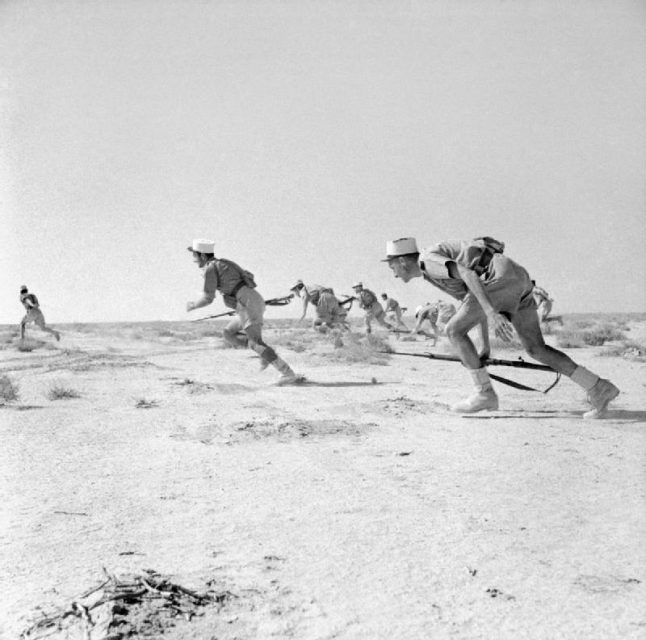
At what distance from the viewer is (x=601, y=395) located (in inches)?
228

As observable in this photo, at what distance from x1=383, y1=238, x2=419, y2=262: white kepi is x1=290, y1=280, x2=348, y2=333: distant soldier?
1268 centimetres

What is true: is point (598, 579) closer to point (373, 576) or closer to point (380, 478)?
point (373, 576)

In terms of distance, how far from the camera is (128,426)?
572 cm

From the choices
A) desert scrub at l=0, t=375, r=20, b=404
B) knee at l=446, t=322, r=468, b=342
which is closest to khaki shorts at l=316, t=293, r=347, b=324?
desert scrub at l=0, t=375, r=20, b=404

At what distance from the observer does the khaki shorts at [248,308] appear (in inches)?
365

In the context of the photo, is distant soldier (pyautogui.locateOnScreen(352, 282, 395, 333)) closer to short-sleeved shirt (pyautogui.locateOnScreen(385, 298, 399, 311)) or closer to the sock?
short-sleeved shirt (pyautogui.locateOnScreen(385, 298, 399, 311))

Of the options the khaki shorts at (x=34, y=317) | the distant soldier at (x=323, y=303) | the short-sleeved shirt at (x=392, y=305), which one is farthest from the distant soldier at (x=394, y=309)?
the khaki shorts at (x=34, y=317)

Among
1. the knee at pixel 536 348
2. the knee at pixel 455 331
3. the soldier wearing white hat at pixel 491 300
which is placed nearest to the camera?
the soldier wearing white hat at pixel 491 300

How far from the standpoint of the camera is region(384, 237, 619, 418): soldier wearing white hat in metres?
5.72

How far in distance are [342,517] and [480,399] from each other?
3382mm

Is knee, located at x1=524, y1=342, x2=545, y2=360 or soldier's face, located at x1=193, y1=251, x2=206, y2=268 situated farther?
soldier's face, located at x1=193, y1=251, x2=206, y2=268

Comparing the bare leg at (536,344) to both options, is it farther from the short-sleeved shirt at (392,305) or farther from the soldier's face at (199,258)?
the short-sleeved shirt at (392,305)

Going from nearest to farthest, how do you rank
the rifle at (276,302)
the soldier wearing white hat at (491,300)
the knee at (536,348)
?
the soldier wearing white hat at (491,300), the knee at (536,348), the rifle at (276,302)

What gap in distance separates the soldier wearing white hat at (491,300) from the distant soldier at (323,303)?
1290cm
